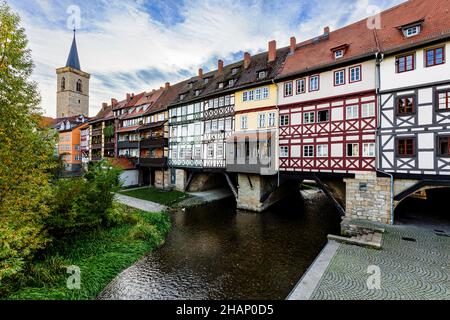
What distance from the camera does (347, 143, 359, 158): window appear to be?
1366cm

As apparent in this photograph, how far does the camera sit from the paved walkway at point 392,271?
644cm

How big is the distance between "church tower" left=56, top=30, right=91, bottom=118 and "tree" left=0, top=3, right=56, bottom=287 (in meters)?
56.4

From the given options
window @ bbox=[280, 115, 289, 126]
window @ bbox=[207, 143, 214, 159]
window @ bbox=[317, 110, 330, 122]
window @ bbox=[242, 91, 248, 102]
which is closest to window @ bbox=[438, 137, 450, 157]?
window @ bbox=[317, 110, 330, 122]

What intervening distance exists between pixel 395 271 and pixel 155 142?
81.7 ft

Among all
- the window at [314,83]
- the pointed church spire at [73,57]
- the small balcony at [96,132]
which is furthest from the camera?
the pointed church spire at [73,57]

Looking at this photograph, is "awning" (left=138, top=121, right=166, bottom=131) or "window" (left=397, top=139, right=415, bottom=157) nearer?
"window" (left=397, top=139, right=415, bottom=157)

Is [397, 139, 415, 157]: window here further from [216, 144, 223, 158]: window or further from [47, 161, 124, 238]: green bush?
[47, 161, 124, 238]: green bush

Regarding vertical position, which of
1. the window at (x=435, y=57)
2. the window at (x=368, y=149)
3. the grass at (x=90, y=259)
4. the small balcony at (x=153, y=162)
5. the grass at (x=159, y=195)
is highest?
the window at (x=435, y=57)

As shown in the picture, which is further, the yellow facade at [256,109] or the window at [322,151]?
the yellow facade at [256,109]

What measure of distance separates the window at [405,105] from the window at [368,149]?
222 centimetres

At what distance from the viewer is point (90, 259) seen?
9250 mm

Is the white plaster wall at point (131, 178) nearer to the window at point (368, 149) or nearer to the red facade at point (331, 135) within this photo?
the red facade at point (331, 135)

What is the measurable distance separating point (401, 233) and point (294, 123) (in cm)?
918

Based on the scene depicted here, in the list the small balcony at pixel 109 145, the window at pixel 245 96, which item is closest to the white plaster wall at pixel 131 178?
the small balcony at pixel 109 145
